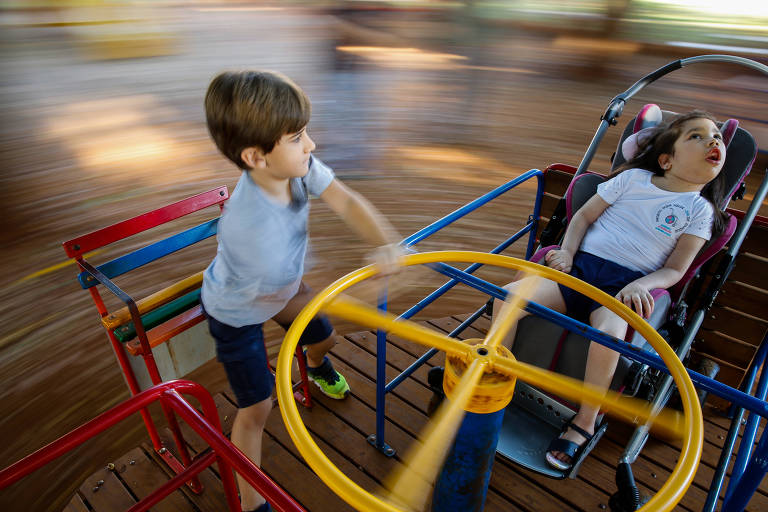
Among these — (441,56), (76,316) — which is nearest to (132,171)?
(76,316)

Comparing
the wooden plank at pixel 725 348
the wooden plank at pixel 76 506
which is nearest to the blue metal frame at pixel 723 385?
the wooden plank at pixel 725 348

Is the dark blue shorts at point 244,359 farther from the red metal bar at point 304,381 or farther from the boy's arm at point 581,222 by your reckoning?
the boy's arm at point 581,222

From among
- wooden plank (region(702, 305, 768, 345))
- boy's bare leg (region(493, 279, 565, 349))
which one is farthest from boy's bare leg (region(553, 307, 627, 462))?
wooden plank (region(702, 305, 768, 345))

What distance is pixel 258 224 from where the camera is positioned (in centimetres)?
140

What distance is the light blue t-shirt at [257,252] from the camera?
1403 millimetres

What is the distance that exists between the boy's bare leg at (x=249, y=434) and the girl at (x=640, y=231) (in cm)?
94

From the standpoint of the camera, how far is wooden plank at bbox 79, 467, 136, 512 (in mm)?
1862

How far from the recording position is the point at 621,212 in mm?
2135

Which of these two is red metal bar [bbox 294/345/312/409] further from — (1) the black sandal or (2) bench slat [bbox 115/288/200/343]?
(1) the black sandal

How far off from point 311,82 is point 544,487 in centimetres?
664

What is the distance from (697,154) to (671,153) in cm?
12

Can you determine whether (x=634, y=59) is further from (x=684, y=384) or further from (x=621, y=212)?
(x=684, y=384)

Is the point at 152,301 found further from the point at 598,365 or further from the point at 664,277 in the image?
the point at 664,277

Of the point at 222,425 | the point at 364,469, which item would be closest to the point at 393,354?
the point at 364,469
